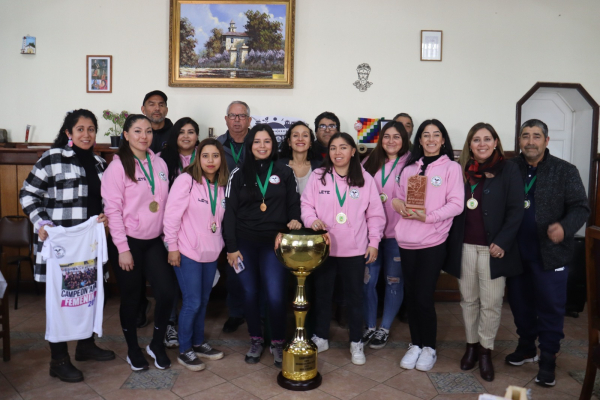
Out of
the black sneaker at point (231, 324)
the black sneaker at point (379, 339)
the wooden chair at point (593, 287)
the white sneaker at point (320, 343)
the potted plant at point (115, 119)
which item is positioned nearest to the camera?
the wooden chair at point (593, 287)

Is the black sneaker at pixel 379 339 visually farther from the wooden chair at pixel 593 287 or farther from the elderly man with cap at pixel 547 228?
the wooden chair at pixel 593 287

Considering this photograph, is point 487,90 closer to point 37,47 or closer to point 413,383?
point 413,383

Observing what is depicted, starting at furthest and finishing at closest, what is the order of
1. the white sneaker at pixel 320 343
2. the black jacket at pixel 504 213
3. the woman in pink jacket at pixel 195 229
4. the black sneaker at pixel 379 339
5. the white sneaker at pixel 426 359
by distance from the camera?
1. the black sneaker at pixel 379 339
2. the white sneaker at pixel 320 343
3. the white sneaker at pixel 426 359
4. the woman in pink jacket at pixel 195 229
5. the black jacket at pixel 504 213

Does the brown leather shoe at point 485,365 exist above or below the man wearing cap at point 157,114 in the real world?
below

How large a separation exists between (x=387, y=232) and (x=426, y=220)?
1.90ft

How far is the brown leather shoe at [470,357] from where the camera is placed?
9.53 ft

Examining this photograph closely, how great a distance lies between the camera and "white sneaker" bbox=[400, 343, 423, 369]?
2.93 meters

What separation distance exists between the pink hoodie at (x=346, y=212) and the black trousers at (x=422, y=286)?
0.83ft

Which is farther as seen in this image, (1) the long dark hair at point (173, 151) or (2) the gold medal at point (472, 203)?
(1) the long dark hair at point (173, 151)

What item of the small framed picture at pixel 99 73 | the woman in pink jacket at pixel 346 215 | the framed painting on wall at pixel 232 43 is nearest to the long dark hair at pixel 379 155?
the woman in pink jacket at pixel 346 215

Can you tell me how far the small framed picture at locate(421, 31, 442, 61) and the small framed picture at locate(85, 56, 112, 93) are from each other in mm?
3239

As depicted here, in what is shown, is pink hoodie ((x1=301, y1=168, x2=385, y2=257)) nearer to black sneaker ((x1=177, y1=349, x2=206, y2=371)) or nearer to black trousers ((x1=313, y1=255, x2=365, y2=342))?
black trousers ((x1=313, y1=255, x2=365, y2=342))

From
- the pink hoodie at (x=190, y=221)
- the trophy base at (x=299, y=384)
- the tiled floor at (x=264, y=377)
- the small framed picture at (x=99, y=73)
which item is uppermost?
the small framed picture at (x=99, y=73)

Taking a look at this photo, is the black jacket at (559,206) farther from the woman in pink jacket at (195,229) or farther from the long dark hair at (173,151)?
the long dark hair at (173,151)
